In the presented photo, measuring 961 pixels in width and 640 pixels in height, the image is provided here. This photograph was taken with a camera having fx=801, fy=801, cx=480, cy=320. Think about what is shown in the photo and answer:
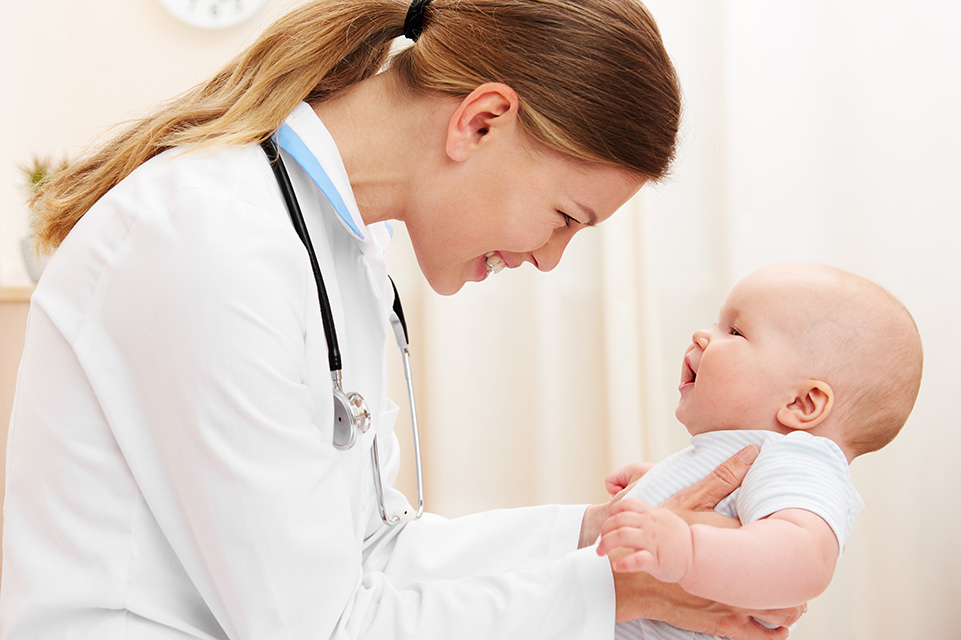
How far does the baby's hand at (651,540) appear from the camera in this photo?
2.49 ft

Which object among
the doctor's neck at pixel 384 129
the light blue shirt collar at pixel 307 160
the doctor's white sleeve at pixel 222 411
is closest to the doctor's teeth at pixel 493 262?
the doctor's neck at pixel 384 129

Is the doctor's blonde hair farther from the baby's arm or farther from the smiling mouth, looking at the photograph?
the baby's arm

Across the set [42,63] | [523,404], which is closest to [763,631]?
[523,404]

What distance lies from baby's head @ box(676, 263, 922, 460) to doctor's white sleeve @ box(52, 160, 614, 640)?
527mm

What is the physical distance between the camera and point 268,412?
2.51 feet

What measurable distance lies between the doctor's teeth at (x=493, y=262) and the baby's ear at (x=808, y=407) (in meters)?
0.43

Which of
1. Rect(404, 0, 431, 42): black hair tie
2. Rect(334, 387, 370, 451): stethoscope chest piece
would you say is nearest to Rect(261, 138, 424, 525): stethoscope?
Rect(334, 387, 370, 451): stethoscope chest piece

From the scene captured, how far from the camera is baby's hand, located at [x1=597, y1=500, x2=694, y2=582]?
0.76 meters

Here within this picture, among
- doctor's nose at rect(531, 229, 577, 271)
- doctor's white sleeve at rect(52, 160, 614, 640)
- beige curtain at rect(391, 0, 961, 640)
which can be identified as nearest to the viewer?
doctor's white sleeve at rect(52, 160, 614, 640)

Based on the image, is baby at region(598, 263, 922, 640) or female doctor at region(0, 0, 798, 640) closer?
female doctor at region(0, 0, 798, 640)

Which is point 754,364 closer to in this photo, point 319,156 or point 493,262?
point 493,262

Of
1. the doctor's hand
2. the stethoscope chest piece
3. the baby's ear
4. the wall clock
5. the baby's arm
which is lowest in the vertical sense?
the doctor's hand

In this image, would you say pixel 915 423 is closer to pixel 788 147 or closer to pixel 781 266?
pixel 788 147

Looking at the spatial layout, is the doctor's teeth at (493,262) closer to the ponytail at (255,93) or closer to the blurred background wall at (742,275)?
the ponytail at (255,93)
